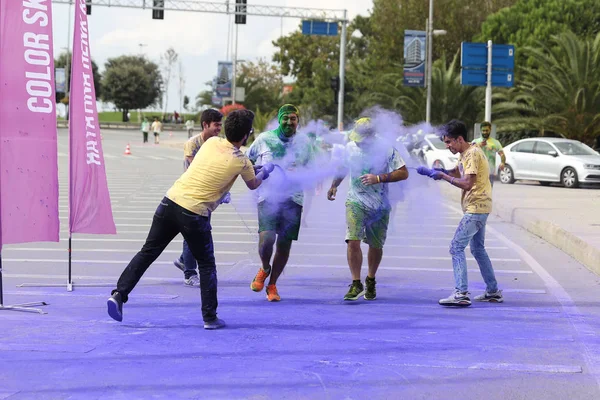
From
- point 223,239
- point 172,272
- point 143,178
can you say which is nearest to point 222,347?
point 172,272

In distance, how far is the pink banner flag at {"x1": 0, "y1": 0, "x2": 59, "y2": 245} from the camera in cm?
820

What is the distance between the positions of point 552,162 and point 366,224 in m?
19.6

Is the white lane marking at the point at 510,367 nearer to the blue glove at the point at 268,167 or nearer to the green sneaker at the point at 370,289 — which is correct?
the blue glove at the point at 268,167

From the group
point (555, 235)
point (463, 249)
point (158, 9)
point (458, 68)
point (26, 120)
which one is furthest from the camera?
point (458, 68)

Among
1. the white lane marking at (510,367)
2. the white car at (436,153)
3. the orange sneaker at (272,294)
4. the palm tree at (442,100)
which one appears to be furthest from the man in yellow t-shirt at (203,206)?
the palm tree at (442,100)

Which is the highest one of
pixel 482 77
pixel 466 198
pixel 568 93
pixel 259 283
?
pixel 482 77

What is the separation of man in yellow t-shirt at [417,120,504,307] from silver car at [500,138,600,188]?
17.7 m

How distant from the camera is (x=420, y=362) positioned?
6562 millimetres

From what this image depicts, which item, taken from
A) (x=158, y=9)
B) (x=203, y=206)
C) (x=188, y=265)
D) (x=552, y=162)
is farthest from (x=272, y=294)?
(x=158, y=9)

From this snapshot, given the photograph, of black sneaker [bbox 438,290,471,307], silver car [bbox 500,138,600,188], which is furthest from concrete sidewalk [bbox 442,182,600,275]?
black sneaker [bbox 438,290,471,307]

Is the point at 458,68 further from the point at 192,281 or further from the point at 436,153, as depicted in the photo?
the point at 192,281

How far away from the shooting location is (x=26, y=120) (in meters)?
8.35

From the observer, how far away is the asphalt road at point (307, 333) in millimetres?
5910

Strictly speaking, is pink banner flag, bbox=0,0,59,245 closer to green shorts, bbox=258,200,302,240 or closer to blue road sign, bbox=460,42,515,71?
green shorts, bbox=258,200,302,240
